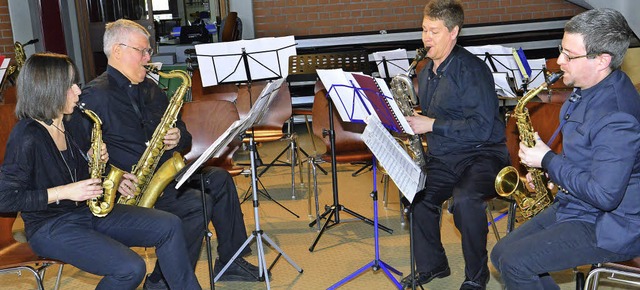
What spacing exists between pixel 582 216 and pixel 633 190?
0.22 m

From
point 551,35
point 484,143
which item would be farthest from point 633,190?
point 551,35

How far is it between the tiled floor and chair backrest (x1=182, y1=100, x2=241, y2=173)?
2.31ft

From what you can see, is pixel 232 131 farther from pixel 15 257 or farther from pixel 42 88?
pixel 15 257

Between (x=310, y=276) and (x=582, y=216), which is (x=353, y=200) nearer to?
(x=310, y=276)

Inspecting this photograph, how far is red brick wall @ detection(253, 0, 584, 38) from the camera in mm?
8977

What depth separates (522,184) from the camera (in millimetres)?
3383

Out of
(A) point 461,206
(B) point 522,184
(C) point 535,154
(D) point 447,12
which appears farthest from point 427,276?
(D) point 447,12

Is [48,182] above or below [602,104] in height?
below

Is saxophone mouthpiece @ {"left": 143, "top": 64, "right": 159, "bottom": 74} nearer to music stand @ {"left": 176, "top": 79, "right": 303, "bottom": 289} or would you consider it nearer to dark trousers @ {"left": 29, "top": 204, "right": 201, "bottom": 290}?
music stand @ {"left": 176, "top": 79, "right": 303, "bottom": 289}

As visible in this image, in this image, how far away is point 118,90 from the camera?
373 centimetres

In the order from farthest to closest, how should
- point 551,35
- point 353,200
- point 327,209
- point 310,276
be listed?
point 551,35, point 353,200, point 327,209, point 310,276

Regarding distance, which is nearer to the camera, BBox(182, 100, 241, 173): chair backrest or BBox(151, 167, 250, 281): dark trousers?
BBox(151, 167, 250, 281): dark trousers

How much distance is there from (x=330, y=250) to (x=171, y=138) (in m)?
1.33

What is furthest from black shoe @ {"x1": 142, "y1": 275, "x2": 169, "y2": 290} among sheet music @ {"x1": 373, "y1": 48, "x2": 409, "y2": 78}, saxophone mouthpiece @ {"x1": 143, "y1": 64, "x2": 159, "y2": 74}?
sheet music @ {"x1": 373, "y1": 48, "x2": 409, "y2": 78}
